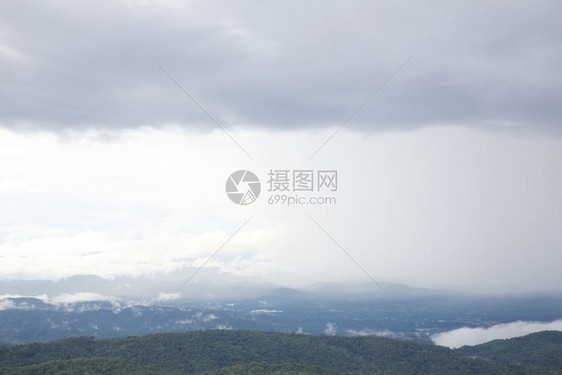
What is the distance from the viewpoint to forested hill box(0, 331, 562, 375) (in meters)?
87.1

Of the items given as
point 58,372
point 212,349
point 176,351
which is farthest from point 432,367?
point 58,372

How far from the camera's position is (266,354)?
103750mm

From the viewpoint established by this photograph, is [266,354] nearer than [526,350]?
Yes

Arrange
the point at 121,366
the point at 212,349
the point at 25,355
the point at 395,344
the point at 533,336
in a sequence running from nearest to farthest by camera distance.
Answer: the point at 121,366, the point at 25,355, the point at 212,349, the point at 395,344, the point at 533,336

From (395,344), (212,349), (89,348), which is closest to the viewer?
(89,348)

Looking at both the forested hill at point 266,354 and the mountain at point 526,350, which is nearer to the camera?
the forested hill at point 266,354

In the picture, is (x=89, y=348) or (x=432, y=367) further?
(x=432, y=367)

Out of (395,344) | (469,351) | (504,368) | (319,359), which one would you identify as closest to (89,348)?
(319,359)

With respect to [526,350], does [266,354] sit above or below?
above

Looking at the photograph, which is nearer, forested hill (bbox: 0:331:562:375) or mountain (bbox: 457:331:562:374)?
forested hill (bbox: 0:331:562:375)

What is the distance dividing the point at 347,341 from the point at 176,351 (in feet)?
130

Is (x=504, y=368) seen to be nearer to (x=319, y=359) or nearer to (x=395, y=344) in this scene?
(x=395, y=344)

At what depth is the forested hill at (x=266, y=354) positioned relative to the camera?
286ft

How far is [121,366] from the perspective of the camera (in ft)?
226
